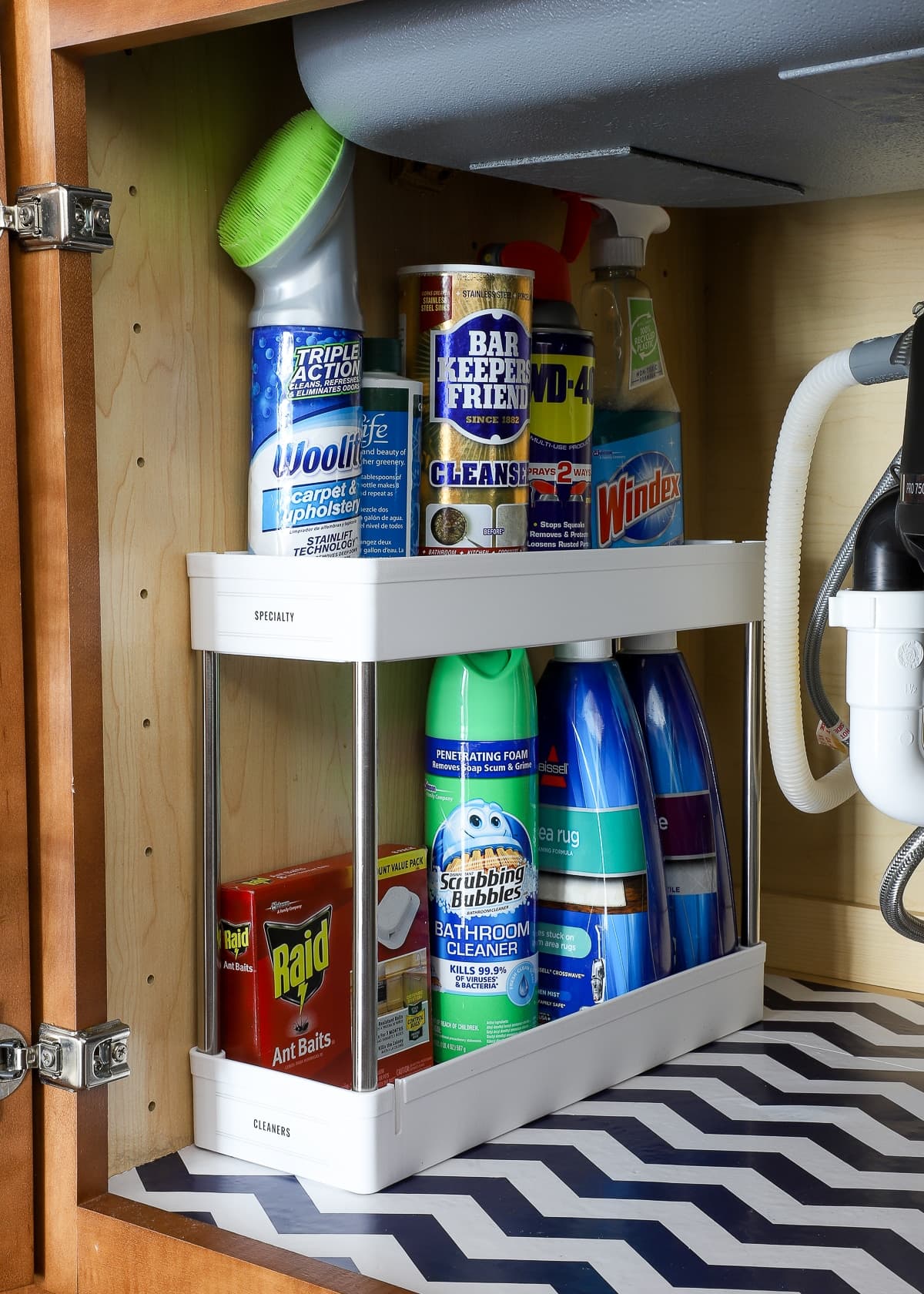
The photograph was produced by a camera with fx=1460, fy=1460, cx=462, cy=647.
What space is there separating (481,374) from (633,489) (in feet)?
0.72

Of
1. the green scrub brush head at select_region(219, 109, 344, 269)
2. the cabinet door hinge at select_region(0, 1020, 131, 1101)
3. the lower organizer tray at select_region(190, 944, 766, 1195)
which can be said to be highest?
the green scrub brush head at select_region(219, 109, 344, 269)

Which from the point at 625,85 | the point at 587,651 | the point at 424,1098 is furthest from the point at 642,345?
the point at 424,1098

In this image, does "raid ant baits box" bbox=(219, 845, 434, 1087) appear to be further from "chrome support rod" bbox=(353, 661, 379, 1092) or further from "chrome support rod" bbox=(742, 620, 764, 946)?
"chrome support rod" bbox=(742, 620, 764, 946)

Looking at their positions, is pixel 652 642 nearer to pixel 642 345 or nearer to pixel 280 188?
pixel 642 345

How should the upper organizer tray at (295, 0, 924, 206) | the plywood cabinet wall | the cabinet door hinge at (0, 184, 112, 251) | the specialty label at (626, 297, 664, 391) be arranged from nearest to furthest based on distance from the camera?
1. the upper organizer tray at (295, 0, 924, 206)
2. the cabinet door hinge at (0, 184, 112, 251)
3. the specialty label at (626, 297, 664, 391)
4. the plywood cabinet wall

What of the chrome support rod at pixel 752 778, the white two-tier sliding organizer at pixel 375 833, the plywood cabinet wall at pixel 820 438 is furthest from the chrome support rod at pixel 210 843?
the plywood cabinet wall at pixel 820 438

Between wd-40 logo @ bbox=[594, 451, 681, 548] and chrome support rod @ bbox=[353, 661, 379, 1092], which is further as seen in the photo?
wd-40 logo @ bbox=[594, 451, 681, 548]

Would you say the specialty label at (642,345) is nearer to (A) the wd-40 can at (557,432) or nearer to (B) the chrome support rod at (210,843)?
(A) the wd-40 can at (557,432)

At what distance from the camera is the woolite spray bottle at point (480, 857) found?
1.02m

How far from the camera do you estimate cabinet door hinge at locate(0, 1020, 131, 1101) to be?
89 centimetres

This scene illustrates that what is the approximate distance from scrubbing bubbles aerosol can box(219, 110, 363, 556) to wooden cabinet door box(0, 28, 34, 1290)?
0.53ft

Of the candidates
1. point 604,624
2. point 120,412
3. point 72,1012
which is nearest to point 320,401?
point 120,412

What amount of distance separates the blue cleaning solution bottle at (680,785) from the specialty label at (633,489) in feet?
0.28

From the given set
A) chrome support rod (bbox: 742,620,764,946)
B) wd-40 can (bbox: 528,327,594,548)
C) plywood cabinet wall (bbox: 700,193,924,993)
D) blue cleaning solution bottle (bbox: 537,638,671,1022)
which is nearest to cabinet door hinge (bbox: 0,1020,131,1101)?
blue cleaning solution bottle (bbox: 537,638,671,1022)
